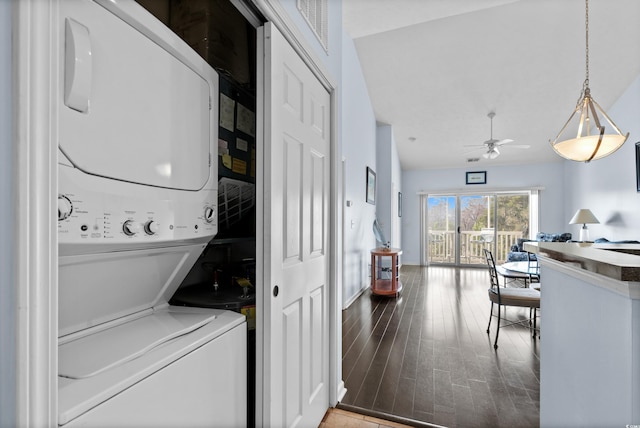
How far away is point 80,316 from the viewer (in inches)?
38.2

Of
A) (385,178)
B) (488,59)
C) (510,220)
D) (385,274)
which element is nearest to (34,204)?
(385,274)

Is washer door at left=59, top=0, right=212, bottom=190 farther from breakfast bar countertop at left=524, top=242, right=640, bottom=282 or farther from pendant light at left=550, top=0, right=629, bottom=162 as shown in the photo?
pendant light at left=550, top=0, right=629, bottom=162

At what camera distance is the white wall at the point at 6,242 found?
0.50 m

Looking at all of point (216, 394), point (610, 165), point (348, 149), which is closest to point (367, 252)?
point (348, 149)

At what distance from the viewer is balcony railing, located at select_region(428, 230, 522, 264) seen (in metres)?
7.70

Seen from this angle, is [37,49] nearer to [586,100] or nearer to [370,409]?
[370,409]

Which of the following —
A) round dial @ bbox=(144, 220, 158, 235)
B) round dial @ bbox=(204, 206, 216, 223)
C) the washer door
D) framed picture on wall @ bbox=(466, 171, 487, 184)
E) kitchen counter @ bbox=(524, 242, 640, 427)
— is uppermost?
framed picture on wall @ bbox=(466, 171, 487, 184)

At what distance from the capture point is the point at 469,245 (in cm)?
788

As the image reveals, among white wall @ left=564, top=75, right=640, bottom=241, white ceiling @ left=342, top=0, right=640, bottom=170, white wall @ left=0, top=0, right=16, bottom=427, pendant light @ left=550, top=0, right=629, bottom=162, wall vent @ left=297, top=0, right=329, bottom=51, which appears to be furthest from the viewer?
white wall @ left=564, top=75, right=640, bottom=241

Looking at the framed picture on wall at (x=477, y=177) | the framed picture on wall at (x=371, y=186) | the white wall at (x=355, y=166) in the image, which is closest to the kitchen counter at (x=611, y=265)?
the white wall at (x=355, y=166)

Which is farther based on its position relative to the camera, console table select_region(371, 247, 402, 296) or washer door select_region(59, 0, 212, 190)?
console table select_region(371, 247, 402, 296)

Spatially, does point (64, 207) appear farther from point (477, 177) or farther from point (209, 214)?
point (477, 177)

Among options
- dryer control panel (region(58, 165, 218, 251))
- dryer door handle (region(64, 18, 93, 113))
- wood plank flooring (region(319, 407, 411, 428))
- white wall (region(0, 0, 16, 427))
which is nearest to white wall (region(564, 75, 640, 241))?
wood plank flooring (region(319, 407, 411, 428))

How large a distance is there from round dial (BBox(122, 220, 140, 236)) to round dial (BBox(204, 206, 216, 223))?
0.30 metres
